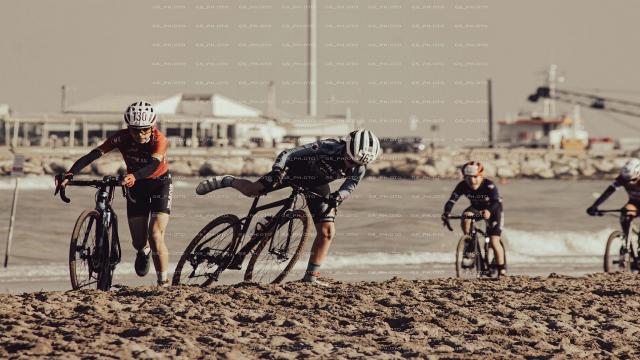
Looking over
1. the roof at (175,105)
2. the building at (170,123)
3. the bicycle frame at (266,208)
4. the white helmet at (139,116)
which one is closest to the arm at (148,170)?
the white helmet at (139,116)

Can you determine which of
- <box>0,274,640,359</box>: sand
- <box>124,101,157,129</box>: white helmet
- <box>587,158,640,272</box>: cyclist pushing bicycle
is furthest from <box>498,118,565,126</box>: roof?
<box>124,101,157,129</box>: white helmet

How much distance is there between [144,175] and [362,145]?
79.7 inches

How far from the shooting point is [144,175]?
39.1ft

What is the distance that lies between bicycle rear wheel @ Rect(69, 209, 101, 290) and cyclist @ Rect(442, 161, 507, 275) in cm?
592

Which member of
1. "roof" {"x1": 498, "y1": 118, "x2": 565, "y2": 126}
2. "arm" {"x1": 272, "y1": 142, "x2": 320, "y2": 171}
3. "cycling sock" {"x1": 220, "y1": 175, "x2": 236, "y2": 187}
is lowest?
"cycling sock" {"x1": 220, "y1": 175, "x2": 236, "y2": 187}

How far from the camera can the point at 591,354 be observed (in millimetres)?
9172

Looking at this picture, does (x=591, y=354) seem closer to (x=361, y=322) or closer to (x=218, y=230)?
(x=361, y=322)

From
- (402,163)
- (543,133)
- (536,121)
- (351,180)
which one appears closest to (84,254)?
(351,180)

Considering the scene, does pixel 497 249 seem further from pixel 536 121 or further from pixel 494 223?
pixel 536 121

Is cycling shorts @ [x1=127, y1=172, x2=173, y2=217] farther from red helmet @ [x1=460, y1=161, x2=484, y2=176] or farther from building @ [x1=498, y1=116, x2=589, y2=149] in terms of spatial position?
building @ [x1=498, y1=116, x2=589, y2=149]

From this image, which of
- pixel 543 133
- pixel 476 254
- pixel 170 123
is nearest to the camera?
pixel 476 254

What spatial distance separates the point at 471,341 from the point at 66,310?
3083 mm

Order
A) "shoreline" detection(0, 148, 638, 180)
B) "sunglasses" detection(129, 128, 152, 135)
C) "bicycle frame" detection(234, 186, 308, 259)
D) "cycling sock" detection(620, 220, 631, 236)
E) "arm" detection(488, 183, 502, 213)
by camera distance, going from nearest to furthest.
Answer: "sunglasses" detection(129, 128, 152, 135) → "bicycle frame" detection(234, 186, 308, 259) → "arm" detection(488, 183, 502, 213) → "cycling sock" detection(620, 220, 631, 236) → "shoreline" detection(0, 148, 638, 180)

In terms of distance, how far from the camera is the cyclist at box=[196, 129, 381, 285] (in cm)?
1191
